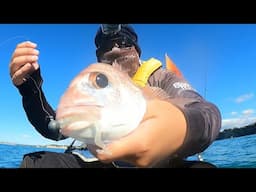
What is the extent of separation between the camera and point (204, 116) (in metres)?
2.55

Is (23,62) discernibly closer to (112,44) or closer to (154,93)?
(112,44)

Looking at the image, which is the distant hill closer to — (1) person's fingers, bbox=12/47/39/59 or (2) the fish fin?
(2) the fish fin

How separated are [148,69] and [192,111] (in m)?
0.43

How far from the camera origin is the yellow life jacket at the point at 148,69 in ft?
8.92

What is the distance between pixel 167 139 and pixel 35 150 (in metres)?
0.80

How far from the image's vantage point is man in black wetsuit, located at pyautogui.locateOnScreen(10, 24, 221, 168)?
2445mm

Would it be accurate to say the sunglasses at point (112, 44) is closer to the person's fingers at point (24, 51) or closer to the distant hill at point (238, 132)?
the person's fingers at point (24, 51)

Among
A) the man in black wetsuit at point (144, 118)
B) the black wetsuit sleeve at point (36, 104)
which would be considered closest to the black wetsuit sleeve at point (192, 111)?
the man in black wetsuit at point (144, 118)

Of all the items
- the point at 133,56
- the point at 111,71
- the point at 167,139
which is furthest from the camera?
the point at 133,56

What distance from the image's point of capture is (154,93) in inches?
104

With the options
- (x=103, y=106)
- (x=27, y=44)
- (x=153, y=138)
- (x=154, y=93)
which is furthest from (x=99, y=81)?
(x=27, y=44)
